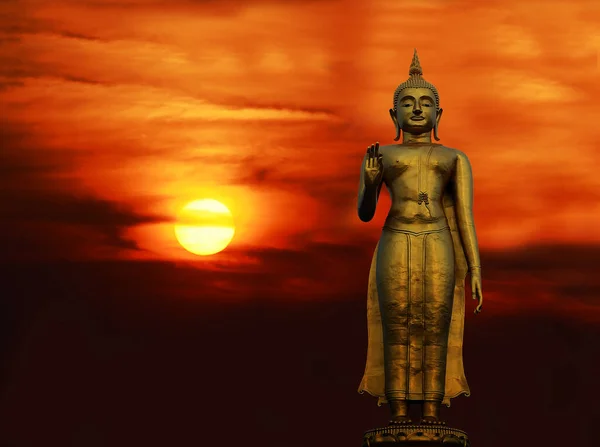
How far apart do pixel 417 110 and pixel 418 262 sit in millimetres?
2034

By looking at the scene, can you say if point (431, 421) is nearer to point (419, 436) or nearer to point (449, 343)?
point (419, 436)

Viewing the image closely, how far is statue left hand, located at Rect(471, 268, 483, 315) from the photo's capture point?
2070 centimetres

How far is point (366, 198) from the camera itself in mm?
20844

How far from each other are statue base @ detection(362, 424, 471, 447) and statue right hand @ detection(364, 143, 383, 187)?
3069 millimetres

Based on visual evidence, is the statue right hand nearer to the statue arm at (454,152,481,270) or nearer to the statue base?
the statue arm at (454,152,481,270)

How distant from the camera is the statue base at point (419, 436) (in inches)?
784

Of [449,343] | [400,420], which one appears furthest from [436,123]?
[400,420]

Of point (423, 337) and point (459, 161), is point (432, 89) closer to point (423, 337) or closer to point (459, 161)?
point (459, 161)

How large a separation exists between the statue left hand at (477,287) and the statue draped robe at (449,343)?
0.24m

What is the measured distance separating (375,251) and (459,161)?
159 centimetres

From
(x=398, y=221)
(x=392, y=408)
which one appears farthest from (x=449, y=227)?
(x=392, y=408)

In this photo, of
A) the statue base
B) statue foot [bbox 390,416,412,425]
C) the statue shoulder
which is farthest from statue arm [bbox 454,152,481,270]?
the statue base

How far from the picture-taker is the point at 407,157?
20984mm

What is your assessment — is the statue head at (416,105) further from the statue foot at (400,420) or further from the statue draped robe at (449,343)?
the statue foot at (400,420)
